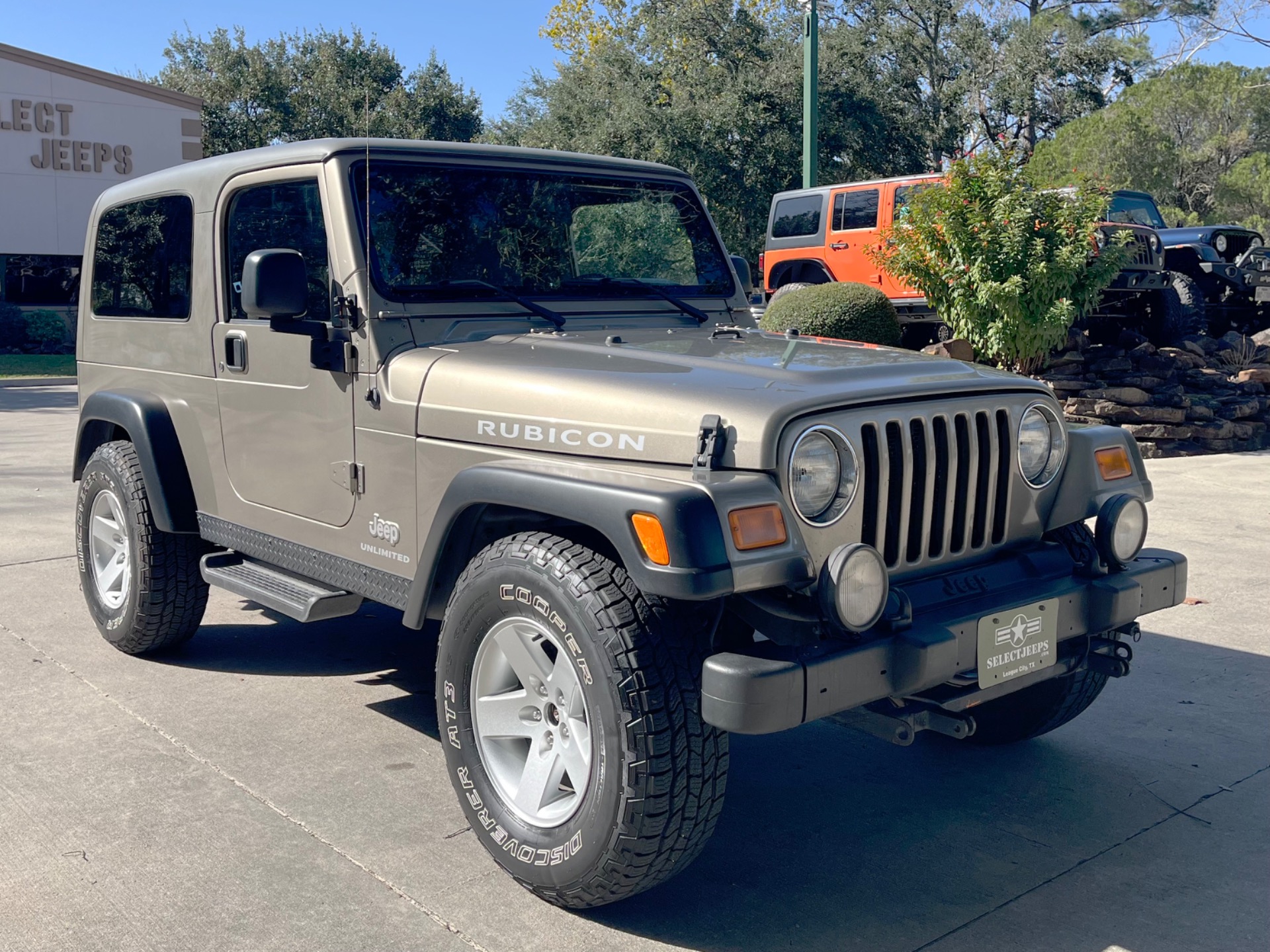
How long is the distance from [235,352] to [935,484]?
2.46 m

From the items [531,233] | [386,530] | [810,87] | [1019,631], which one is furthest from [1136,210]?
[386,530]

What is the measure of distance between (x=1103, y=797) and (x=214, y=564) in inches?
123

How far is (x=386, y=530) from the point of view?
3.65 meters

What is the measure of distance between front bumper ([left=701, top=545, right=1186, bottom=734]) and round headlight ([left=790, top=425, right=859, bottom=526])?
1.04 ft

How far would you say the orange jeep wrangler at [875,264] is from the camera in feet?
39.6

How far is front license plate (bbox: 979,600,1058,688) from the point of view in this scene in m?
3.03

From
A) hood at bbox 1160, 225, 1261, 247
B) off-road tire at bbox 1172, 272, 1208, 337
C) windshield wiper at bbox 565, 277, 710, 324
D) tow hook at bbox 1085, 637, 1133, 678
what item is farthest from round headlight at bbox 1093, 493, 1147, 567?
hood at bbox 1160, 225, 1261, 247

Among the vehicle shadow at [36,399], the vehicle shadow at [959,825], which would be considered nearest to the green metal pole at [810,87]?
the vehicle shadow at [36,399]

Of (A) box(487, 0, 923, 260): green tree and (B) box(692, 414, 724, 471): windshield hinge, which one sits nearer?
(B) box(692, 414, 724, 471): windshield hinge

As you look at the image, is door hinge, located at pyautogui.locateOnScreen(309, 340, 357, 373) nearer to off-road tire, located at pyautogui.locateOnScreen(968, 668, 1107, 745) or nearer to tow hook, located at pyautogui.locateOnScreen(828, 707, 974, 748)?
tow hook, located at pyautogui.locateOnScreen(828, 707, 974, 748)

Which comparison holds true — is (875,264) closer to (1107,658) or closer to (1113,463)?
(1113,463)

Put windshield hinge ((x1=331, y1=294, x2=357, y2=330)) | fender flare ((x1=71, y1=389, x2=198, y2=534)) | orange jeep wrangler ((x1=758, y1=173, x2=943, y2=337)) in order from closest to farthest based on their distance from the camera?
windshield hinge ((x1=331, y1=294, x2=357, y2=330)) → fender flare ((x1=71, y1=389, x2=198, y2=534)) → orange jeep wrangler ((x1=758, y1=173, x2=943, y2=337))

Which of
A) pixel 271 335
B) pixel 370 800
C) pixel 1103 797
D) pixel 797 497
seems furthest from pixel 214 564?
pixel 1103 797

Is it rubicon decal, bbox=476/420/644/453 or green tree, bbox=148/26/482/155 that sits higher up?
green tree, bbox=148/26/482/155
